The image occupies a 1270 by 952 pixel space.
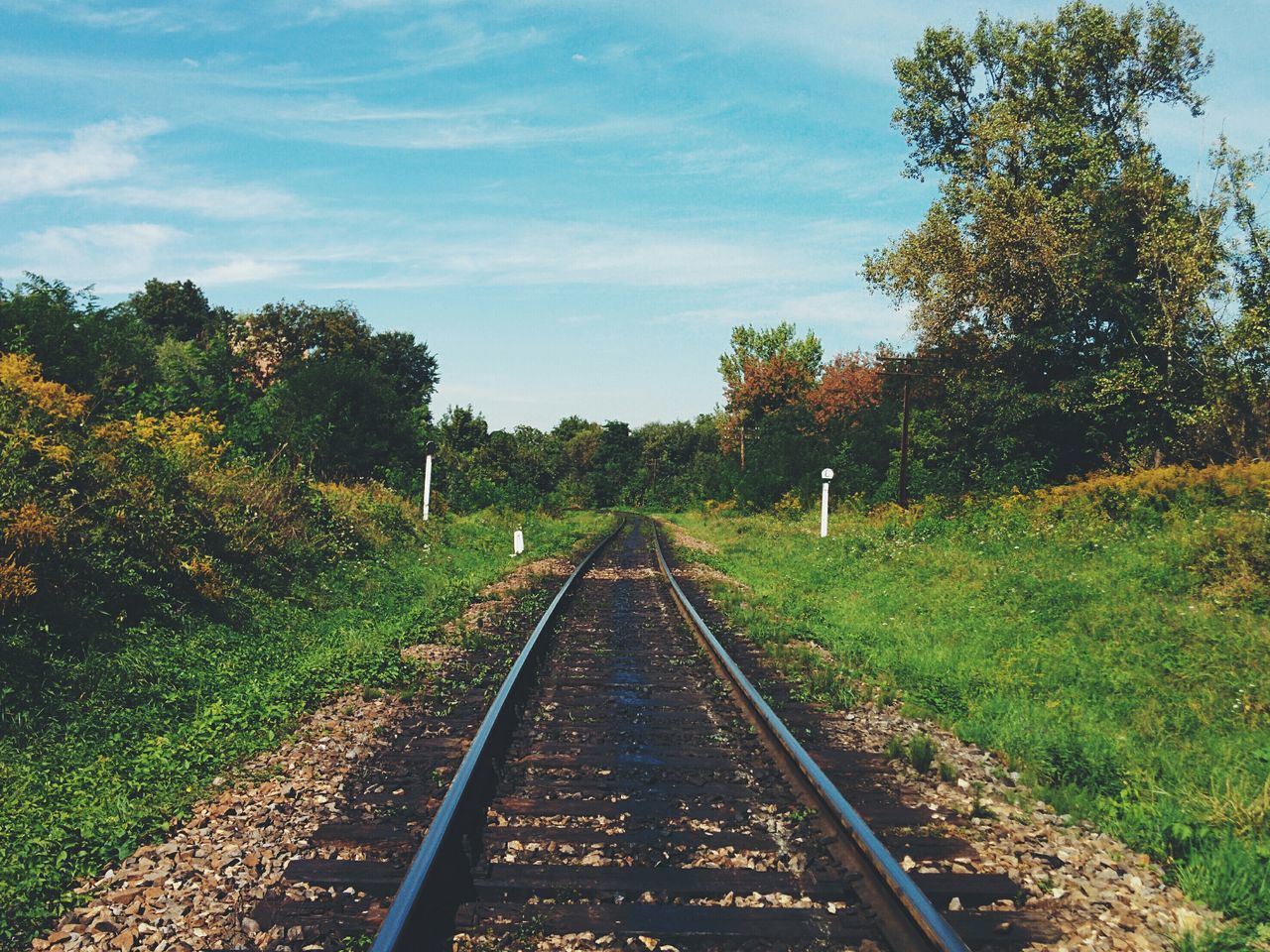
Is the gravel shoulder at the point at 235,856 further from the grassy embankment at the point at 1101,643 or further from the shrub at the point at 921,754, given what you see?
the grassy embankment at the point at 1101,643

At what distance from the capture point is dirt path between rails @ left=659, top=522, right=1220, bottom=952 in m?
3.81

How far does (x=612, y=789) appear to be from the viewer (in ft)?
17.1

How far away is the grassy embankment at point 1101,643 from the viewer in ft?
16.9

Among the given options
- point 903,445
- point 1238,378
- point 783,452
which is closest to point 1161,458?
point 1238,378

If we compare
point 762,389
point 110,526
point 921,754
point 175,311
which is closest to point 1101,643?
point 921,754

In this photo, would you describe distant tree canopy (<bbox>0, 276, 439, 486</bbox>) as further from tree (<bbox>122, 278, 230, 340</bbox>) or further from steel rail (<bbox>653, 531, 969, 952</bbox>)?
tree (<bbox>122, 278, 230, 340</bbox>)

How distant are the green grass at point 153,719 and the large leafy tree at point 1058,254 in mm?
21241

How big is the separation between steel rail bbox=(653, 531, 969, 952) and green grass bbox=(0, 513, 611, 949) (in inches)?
136

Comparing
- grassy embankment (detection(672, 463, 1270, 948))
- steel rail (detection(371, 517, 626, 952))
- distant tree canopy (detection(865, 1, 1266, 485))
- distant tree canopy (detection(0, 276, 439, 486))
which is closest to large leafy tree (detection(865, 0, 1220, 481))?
distant tree canopy (detection(865, 1, 1266, 485))

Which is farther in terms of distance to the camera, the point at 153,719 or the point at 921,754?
the point at 153,719

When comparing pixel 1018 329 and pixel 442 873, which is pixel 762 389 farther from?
pixel 442 873

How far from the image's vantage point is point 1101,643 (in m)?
9.10

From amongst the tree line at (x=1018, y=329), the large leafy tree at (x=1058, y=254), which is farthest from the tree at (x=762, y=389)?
the large leafy tree at (x=1058, y=254)

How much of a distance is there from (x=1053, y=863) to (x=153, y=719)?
6.21 metres
